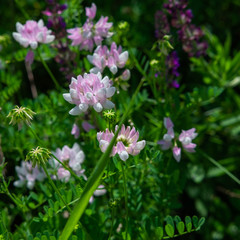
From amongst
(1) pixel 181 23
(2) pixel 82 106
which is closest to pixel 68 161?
(2) pixel 82 106

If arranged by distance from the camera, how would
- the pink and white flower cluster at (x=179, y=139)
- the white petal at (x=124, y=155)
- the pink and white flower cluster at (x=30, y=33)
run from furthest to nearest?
the pink and white flower cluster at (x=30, y=33) → the pink and white flower cluster at (x=179, y=139) → the white petal at (x=124, y=155)

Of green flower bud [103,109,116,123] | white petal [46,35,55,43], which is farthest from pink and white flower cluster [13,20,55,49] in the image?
green flower bud [103,109,116,123]

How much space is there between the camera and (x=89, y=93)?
1017 millimetres

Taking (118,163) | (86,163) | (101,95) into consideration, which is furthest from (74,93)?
(86,163)

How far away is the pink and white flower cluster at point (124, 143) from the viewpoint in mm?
983

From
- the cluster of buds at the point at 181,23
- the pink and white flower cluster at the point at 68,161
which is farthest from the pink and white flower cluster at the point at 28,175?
the cluster of buds at the point at 181,23

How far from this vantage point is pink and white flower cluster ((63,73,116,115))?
3.35ft

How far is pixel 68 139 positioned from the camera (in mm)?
1516

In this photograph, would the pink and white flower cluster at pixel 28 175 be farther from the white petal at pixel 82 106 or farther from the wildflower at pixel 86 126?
the white petal at pixel 82 106

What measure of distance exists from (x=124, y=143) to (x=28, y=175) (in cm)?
52

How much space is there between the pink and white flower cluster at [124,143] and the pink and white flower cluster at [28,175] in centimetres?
46

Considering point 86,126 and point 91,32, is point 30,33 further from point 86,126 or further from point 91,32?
point 86,126

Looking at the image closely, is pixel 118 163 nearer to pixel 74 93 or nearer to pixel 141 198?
pixel 74 93

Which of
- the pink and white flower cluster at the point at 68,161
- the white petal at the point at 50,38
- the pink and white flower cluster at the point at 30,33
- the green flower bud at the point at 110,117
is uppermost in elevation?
the pink and white flower cluster at the point at 30,33
